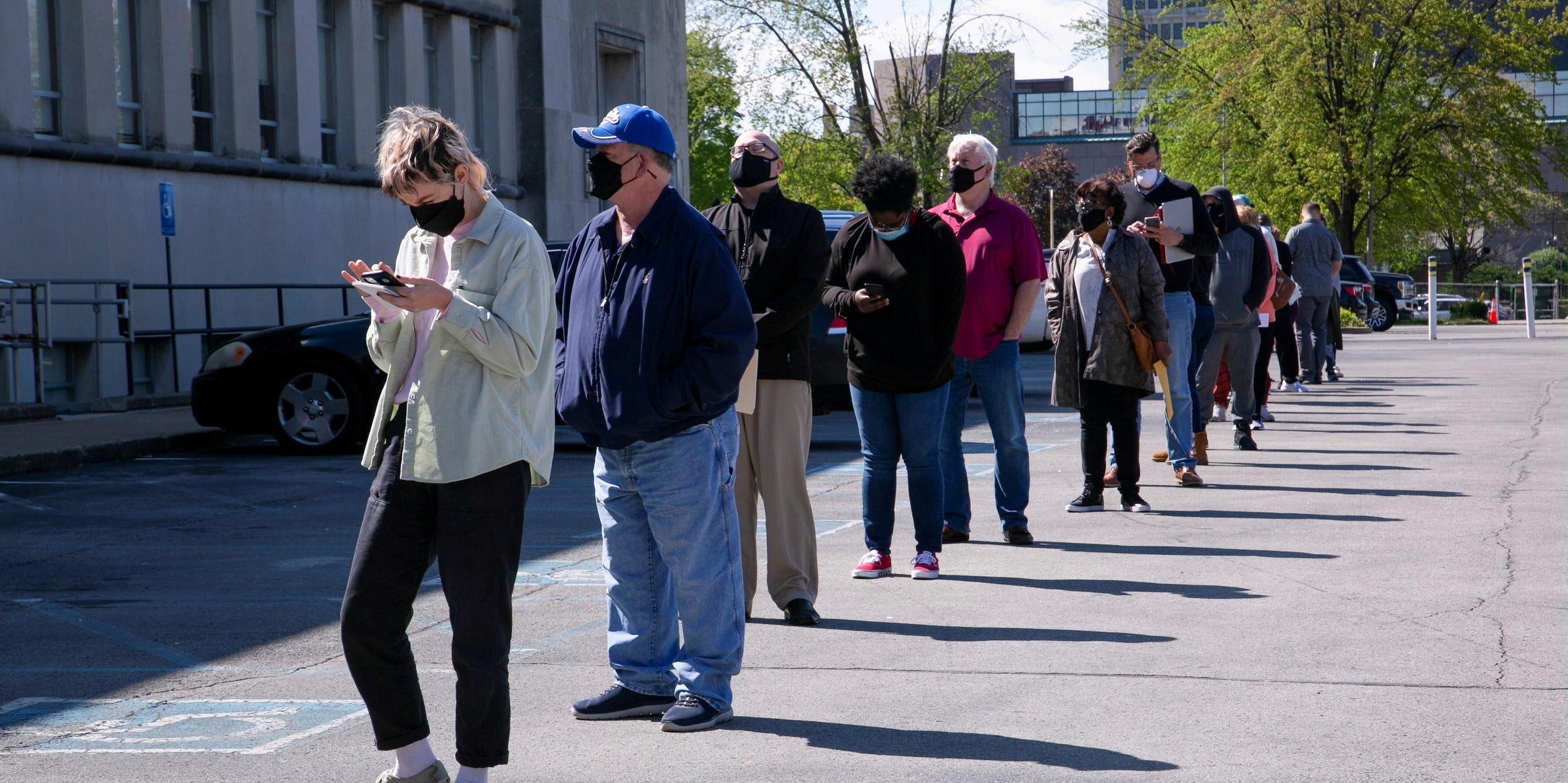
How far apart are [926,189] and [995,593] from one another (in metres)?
37.1

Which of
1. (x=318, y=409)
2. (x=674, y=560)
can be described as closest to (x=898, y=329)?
(x=674, y=560)

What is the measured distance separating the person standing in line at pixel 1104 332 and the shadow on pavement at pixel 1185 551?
1196 millimetres

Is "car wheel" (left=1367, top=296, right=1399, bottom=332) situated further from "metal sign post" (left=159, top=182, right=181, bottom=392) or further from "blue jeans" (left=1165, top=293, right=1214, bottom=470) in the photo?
"blue jeans" (left=1165, top=293, right=1214, bottom=470)

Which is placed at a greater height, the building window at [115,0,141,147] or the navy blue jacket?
the building window at [115,0,141,147]

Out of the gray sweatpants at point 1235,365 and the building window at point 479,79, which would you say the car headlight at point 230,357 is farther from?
the building window at point 479,79

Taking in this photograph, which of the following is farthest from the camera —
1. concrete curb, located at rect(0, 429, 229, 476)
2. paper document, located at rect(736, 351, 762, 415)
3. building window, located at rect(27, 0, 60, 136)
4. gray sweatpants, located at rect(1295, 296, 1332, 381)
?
gray sweatpants, located at rect(1295, 296, 1332, 381)

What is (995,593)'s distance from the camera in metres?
7.06

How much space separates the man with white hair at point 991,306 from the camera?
26.2 ft

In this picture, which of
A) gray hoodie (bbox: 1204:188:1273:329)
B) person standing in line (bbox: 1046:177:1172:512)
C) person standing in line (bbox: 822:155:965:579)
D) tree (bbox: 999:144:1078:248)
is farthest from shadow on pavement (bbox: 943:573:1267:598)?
tree (bbox: 999:144:1078:248)

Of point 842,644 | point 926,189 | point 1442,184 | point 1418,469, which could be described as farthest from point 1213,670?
point 1442,184

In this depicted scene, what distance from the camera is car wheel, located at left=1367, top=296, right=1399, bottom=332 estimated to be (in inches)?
1527

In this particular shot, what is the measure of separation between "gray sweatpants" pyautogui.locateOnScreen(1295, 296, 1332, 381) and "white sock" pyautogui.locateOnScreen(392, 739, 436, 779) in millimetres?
16191

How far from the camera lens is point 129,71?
20.3 meters

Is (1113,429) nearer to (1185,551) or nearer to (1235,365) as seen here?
(1185,551)
